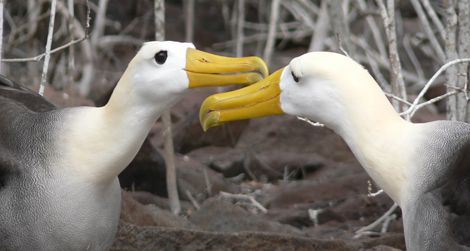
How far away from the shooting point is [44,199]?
5.50 metres

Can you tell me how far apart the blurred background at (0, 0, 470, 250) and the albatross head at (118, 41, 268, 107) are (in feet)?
2.95

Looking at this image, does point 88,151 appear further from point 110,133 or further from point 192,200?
point 192,200

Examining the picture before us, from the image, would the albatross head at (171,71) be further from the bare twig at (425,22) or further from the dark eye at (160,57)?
the bare twig at (425,22)

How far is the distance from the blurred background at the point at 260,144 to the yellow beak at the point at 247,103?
0.85 metres

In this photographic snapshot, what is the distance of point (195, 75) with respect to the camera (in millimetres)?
5379

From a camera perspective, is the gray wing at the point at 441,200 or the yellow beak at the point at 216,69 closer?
the gray wing at the point at 441,200

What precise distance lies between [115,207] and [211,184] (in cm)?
268

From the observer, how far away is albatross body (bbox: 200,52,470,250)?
4988mm

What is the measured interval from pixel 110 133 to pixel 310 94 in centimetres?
90

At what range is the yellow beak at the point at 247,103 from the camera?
540 cm

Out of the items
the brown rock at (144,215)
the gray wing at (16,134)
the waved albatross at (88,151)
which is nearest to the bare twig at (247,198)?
the brown rock at (144,215)

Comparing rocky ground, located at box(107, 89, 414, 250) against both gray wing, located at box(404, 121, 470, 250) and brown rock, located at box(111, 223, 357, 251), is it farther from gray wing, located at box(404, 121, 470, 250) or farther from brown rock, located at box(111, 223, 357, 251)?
gray wing, located at box(404, 121, 470, 250)

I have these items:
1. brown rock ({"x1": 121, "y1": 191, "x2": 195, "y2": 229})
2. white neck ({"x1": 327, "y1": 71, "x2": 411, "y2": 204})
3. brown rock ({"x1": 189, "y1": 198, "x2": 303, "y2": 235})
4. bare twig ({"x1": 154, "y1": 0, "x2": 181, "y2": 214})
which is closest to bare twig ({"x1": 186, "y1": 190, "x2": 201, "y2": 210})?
→ bare twig ({"x1": 154, "y1": 0, "x2": 181, "y2": 214})

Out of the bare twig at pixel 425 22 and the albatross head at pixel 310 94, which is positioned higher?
the albatross head at pixel 310 94
